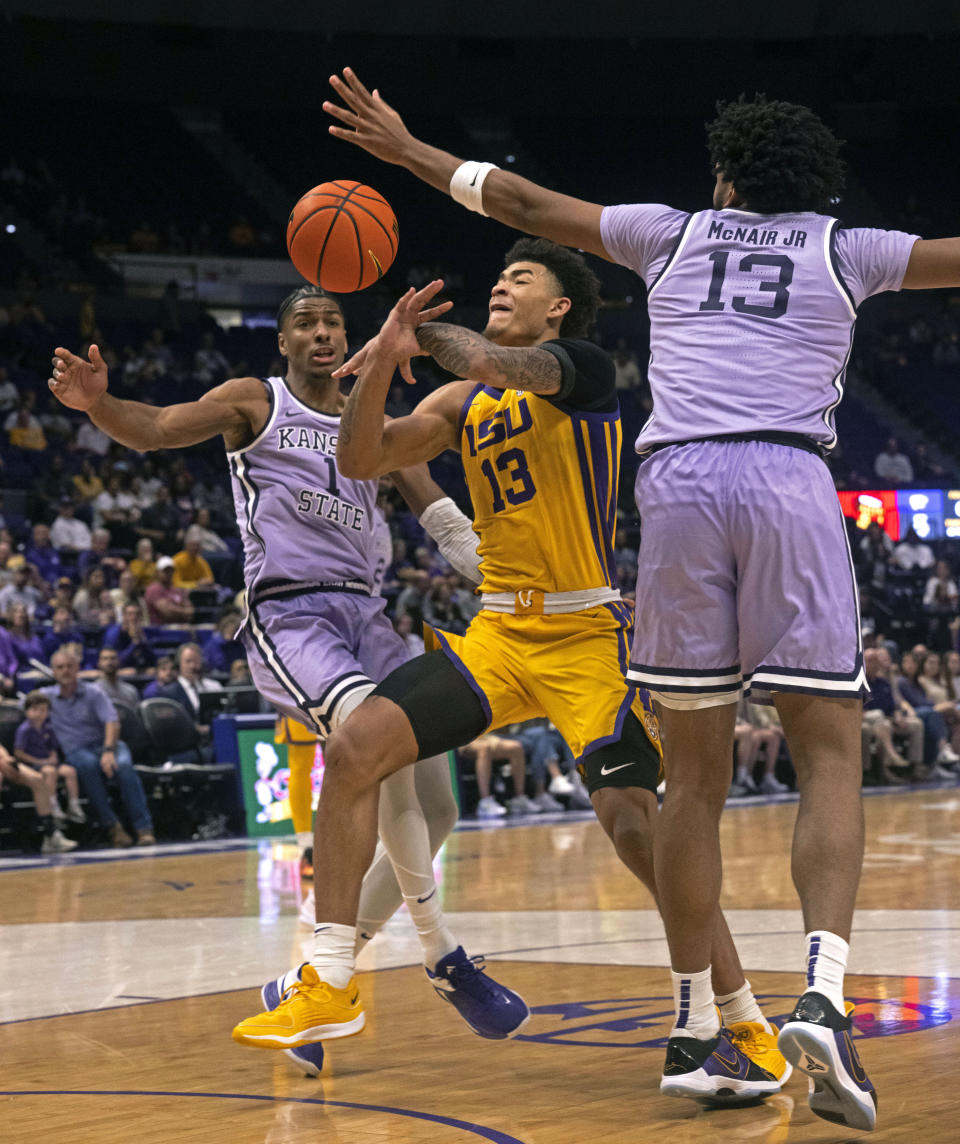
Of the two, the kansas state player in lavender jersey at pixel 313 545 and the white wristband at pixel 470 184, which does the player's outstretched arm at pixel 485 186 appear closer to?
the white wristband at pixel 470 184

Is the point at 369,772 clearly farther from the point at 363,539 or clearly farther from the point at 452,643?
the point at 363,539

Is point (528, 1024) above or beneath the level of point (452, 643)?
beneath

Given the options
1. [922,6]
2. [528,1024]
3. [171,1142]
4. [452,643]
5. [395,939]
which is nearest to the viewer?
[171,1142]

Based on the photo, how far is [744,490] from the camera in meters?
3.40

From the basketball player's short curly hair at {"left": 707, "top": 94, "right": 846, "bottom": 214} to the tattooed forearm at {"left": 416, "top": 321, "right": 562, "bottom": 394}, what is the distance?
2.28 ft

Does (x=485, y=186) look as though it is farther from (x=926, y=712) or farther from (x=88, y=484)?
(x=926, y=712)

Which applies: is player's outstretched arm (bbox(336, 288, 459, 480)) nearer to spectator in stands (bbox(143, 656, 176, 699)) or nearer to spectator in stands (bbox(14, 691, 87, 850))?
spectator in stands (bbox(14, 691, 87, 850))

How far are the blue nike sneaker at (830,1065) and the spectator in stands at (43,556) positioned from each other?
1215 cm

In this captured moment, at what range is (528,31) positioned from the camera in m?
23.7

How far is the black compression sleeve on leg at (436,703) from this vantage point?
13.3 ft

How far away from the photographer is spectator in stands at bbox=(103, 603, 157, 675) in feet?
40.5

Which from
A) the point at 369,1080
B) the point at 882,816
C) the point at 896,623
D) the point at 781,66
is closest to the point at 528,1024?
the point at 369,1080

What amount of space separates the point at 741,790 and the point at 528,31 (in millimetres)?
13973

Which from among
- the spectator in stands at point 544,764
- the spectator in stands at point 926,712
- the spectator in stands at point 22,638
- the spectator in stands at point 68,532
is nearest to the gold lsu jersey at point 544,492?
the spectator in stands at point 22,638
